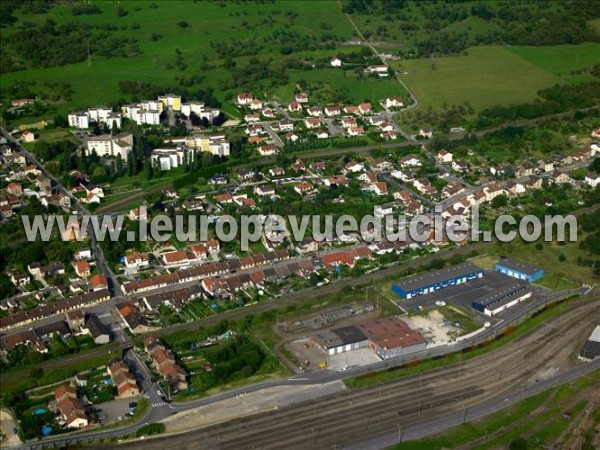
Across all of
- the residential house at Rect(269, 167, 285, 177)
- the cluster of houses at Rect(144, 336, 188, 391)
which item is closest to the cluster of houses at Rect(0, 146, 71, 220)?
the residential house at Rect(269, 167, 285, 177)

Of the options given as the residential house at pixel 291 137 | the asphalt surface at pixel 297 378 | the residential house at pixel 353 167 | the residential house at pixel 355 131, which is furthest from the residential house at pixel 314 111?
the asphalt surface at pixel 297 378

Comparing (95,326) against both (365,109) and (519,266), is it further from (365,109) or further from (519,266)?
(365,109)

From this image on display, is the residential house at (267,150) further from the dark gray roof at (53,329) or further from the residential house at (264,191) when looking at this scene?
the dark gray roof at (53,329)

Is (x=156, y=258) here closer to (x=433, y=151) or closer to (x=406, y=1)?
(x=433, y=151)

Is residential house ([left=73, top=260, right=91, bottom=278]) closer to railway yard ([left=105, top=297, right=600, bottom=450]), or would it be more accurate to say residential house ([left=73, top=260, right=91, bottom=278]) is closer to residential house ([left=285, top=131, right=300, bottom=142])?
railway yard ([left=105, top=297, right=600, bottom=450])

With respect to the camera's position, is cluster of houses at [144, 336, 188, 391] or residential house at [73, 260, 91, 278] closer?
cluster of houses at [144, 336, 188, 391]
